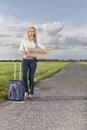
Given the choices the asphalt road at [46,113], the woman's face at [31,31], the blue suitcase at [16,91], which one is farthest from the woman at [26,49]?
the asphalt road at [46,113]

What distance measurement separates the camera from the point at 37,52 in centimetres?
1218

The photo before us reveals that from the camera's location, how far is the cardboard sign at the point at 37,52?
12031mm

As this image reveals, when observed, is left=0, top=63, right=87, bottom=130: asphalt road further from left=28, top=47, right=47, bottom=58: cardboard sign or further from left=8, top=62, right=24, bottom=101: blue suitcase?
left=28, top=47, right=47, bottom=58: cardboard sign

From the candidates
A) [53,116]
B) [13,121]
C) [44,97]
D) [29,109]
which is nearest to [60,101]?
[44,97]

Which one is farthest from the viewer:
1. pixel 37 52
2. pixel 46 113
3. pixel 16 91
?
pixel 37 52

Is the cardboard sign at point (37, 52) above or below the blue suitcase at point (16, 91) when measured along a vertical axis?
above

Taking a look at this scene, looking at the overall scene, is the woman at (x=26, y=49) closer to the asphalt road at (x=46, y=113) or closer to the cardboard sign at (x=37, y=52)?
the cardboard sign at (x=37, y=52)

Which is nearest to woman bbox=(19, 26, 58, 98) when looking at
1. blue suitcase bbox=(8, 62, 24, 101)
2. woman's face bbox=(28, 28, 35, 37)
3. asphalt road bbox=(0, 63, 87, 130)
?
woman's face bbox=(28, 28, 35, 37)

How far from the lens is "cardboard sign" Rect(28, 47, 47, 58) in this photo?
12.0 m

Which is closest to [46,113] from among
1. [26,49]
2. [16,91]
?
[16,91]

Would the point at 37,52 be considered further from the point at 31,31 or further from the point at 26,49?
the point at 31,31

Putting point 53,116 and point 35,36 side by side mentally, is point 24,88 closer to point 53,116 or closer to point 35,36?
point 35,36

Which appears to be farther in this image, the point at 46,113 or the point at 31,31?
the point at 31,31

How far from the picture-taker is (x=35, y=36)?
12.1 meters
